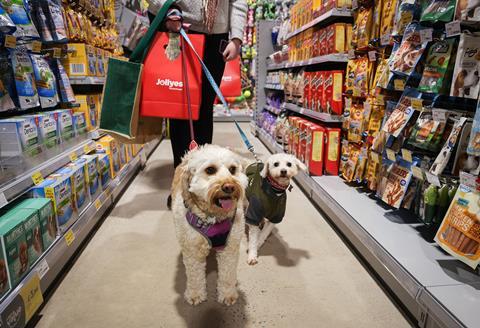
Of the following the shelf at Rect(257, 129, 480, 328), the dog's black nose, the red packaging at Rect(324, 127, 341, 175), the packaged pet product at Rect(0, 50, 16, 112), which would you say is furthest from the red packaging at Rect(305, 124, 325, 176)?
the packaged pet product at Rect(0, 50, 16, 112)

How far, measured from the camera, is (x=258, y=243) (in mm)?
2045

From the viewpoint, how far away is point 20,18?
166 centimetres

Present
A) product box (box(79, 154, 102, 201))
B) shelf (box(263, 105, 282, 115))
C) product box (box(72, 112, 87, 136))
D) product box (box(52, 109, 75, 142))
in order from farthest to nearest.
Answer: shelf (box(263, 105, 282, 115))
product box (box(72, 112, 87, 136))
product box (box(79, 154, 102, 201))
product box (box(52, 109, 75, 142))

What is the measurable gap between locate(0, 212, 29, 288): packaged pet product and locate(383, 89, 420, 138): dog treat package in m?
1.84

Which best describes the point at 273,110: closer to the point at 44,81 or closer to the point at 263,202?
the point at 263,202

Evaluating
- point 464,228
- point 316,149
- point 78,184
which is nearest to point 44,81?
point 78,184

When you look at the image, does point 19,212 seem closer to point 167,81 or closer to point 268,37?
point 167,81

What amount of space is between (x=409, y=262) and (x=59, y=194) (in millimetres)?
1709

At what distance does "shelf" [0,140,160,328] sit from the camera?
1.23m

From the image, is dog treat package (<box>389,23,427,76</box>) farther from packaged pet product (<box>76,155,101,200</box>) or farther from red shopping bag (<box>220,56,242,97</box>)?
packaged pet product (<box>76,155,101,200</box>)

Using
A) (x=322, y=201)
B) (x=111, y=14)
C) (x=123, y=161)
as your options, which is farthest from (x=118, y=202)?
Answer: (x=111, y=14)

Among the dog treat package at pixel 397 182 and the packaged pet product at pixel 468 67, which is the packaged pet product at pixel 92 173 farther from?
the packaged pet product at pixel 468 67

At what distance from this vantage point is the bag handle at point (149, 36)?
5.89 ft

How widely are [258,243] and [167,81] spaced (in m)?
1.08
